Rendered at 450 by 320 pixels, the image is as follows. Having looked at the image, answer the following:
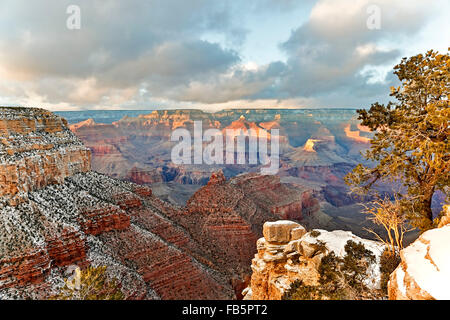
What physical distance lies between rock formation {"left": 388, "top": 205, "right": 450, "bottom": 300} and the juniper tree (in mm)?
3625

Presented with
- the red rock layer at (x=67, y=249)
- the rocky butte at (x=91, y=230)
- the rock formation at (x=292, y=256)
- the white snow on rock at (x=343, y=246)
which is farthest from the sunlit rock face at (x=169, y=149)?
the white snow on rock at (x=343, y=246)

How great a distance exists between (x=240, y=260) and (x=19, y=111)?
31094 mm

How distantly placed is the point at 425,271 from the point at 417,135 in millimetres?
6258

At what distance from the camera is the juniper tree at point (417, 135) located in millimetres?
10742

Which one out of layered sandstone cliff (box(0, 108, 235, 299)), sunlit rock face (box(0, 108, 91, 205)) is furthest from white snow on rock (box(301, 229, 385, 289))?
sunlit rock face (box(0, 108, 91, 205))

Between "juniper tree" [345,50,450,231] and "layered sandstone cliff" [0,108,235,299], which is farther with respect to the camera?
"layered sandstone cliff" [0,108,235,299]

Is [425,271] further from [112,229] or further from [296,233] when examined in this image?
[112,229]

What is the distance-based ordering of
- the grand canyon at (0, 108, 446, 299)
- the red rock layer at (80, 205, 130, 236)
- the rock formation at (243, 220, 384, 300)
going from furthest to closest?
the red rock layer at (80, 205, 130, 236) → the grand canyon at (0, 108, 446, 299) → the rock formation at (243, 220, 384, 300)

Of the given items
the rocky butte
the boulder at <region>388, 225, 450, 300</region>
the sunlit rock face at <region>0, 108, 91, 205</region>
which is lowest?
the rocky butte

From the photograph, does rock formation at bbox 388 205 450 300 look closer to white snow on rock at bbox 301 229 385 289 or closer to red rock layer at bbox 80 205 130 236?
white snow on rock at bbox 301 229 385 289

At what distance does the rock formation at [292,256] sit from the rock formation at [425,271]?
3506 millimetres

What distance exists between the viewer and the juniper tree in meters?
10.7

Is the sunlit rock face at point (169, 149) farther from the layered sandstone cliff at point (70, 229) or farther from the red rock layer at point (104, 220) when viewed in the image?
the red rock layer at point (104, 220)

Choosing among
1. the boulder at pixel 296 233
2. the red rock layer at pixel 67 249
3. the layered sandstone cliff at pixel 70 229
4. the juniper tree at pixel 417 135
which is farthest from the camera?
the red rock layer at pixel 67 249
